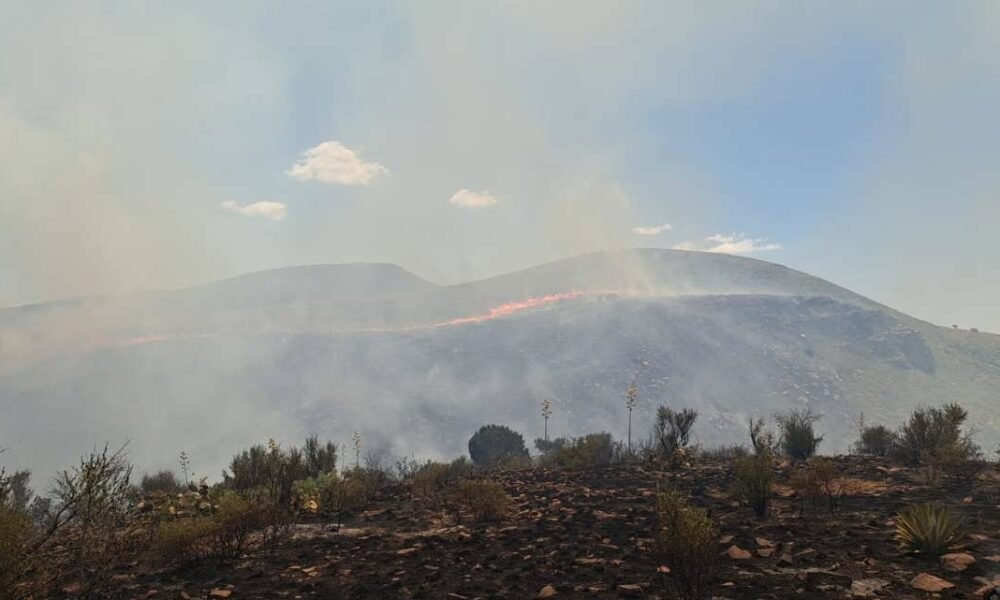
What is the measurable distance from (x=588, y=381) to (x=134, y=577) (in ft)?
309

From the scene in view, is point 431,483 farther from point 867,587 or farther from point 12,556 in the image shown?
point 867,587

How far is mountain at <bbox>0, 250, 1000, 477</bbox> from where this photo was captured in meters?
90.1

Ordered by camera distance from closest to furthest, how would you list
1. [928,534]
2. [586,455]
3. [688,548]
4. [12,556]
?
[12,556]
[688,548]
[928,534]
[586,455]

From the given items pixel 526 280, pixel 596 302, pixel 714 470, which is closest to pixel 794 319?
pixel 596 302

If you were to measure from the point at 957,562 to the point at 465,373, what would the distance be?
4105 inches

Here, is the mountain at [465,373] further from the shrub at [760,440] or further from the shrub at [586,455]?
the shrub at [760,440]

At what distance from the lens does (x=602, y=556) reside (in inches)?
343

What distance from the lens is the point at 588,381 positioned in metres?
100

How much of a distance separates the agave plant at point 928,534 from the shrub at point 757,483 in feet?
10.1

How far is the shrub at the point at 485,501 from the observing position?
40.8 feet

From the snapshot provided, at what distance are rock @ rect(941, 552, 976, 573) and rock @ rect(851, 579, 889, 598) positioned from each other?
100 centimetres

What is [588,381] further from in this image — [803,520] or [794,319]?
[803,520]

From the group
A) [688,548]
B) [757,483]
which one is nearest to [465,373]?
[757,483]

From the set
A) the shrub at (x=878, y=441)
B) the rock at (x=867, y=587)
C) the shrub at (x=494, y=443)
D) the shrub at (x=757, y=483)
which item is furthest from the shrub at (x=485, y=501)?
the shrub at (x=494, y=443)
